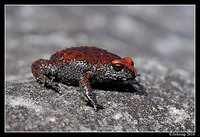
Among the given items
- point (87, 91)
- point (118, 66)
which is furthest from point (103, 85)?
point (87, 91)

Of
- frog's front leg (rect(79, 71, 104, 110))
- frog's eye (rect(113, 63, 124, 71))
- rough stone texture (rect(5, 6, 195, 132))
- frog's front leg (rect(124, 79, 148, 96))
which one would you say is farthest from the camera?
frog's front leg (rect(124, 79, 148, 96))

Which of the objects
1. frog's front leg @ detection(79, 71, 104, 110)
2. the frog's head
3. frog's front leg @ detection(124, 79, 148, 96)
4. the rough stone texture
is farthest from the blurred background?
frog's front leg @ detection(79, 71, 104, 110)

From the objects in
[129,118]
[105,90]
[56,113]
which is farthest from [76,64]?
[129,118]

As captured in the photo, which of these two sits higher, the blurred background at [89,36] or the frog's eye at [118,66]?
the frog's eye at [118,66]

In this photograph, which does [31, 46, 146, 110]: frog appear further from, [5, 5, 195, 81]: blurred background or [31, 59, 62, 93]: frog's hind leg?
[5, 5, 195, 81]: blurred background

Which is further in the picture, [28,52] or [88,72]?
[28,52]

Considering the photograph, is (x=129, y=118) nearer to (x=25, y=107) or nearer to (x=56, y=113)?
(x=56, y=113)

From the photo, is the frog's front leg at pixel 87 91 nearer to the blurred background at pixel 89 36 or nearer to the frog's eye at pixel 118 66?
the frog's eye at pixel 118 66

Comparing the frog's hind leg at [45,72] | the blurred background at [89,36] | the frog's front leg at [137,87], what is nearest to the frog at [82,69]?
the frog's hind leg at [45,72]
